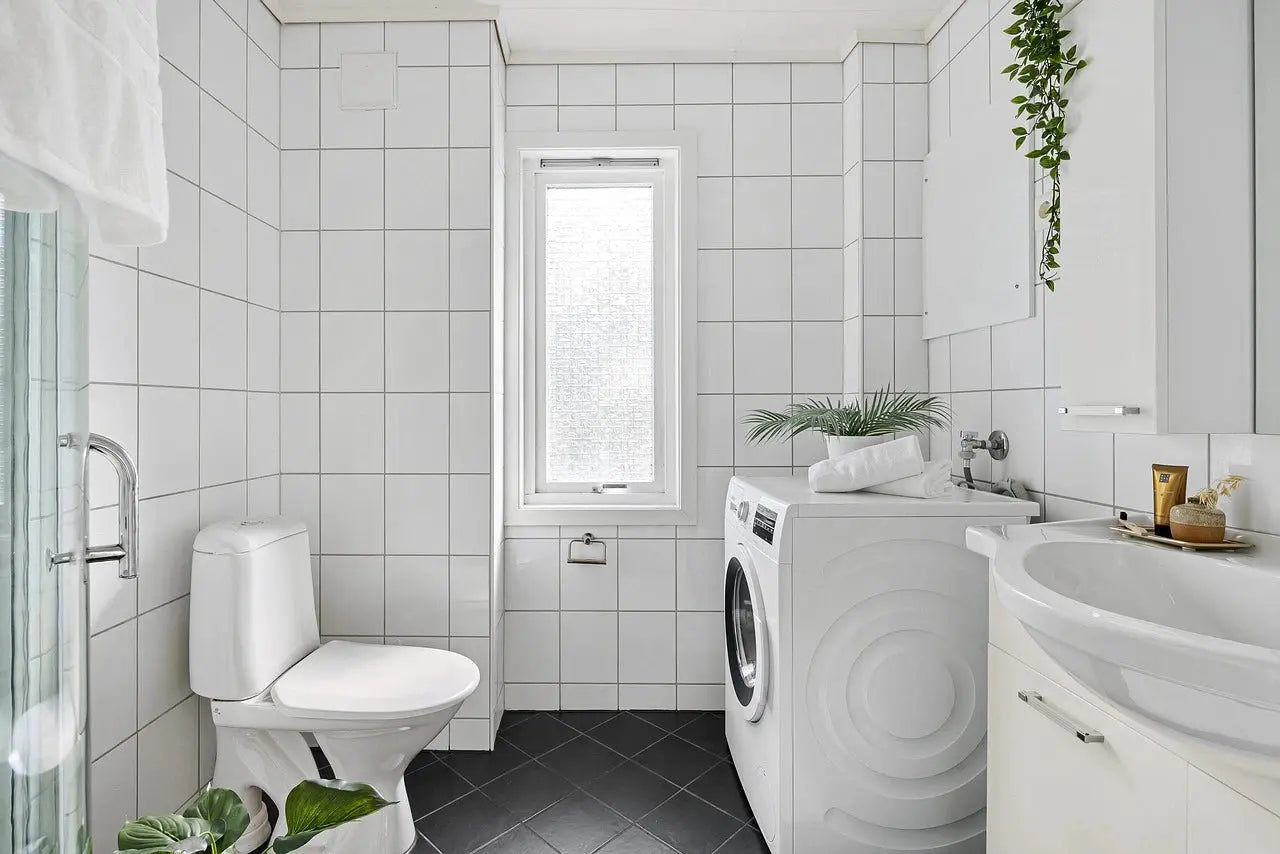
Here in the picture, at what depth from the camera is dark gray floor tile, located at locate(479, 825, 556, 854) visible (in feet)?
5.27

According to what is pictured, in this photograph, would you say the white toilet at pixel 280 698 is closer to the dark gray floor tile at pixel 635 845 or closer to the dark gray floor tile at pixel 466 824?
the dark gray floor tile at pixel 466 824

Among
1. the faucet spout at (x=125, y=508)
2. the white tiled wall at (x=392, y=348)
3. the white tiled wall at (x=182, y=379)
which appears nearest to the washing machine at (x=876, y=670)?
the white tiled wall at (x=392, y=348)

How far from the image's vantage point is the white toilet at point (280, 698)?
1487mm

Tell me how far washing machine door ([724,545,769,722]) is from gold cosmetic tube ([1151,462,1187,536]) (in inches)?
30.7

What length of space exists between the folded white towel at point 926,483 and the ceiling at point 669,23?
1404 millimetres

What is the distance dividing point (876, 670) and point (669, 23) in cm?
195

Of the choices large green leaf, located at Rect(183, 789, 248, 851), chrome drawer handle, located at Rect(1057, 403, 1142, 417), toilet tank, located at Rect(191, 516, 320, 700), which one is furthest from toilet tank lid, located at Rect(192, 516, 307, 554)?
chrome drawer handle, located at Rect(1057, 403, 1142, 417)

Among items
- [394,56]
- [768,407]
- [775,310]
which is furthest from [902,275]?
[394,56]

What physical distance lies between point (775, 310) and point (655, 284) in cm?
42

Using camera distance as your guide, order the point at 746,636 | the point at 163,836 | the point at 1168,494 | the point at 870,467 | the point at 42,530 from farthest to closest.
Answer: the point at 746,636 → the point at 870,467 → the point at 1168,494 → the point at 163,836 → the point at 42,530

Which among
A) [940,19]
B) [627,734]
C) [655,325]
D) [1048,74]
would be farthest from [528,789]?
[940,19]

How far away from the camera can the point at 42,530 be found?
2.47 feet

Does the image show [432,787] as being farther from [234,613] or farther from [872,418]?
[872,418]

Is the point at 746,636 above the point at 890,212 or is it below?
below
